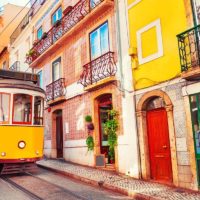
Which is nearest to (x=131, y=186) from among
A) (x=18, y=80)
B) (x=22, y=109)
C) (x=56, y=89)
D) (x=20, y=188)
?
(x=20, y=188)

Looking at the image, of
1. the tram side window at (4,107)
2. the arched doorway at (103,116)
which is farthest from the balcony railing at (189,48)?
the tram side window at (4,107)

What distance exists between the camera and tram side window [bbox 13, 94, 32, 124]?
384 inches

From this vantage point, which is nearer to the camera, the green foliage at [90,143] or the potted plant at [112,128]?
the potted plant at [112,128]

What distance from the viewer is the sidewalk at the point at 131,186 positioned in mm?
6898

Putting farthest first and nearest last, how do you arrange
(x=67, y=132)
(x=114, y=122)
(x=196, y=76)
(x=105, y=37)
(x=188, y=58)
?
1. (x=67, y=132)
2. (x=105, y=37)
3. (x=114, y=122)
4. (x=188, y=58)
5. (x=196, y=76)

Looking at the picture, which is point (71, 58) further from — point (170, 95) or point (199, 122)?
point (199, 122)

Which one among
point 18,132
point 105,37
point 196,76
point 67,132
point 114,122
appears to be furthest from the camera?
point 67,132

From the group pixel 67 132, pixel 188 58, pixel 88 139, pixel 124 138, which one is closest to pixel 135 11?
pixel 188 58

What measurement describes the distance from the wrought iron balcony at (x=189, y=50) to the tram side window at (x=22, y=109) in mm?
5708

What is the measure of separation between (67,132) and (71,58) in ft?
12.7

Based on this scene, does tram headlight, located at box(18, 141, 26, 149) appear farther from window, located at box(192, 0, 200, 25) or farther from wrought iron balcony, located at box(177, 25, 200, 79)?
window, located at box(192, 0, 200, 25)

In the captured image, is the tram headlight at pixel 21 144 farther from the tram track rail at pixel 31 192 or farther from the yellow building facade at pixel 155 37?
the yellow building facade at pixel 155 37

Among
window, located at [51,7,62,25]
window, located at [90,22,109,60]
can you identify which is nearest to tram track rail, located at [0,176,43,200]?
window, located at [90,22,109,60]

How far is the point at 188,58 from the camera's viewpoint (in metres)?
7.76
